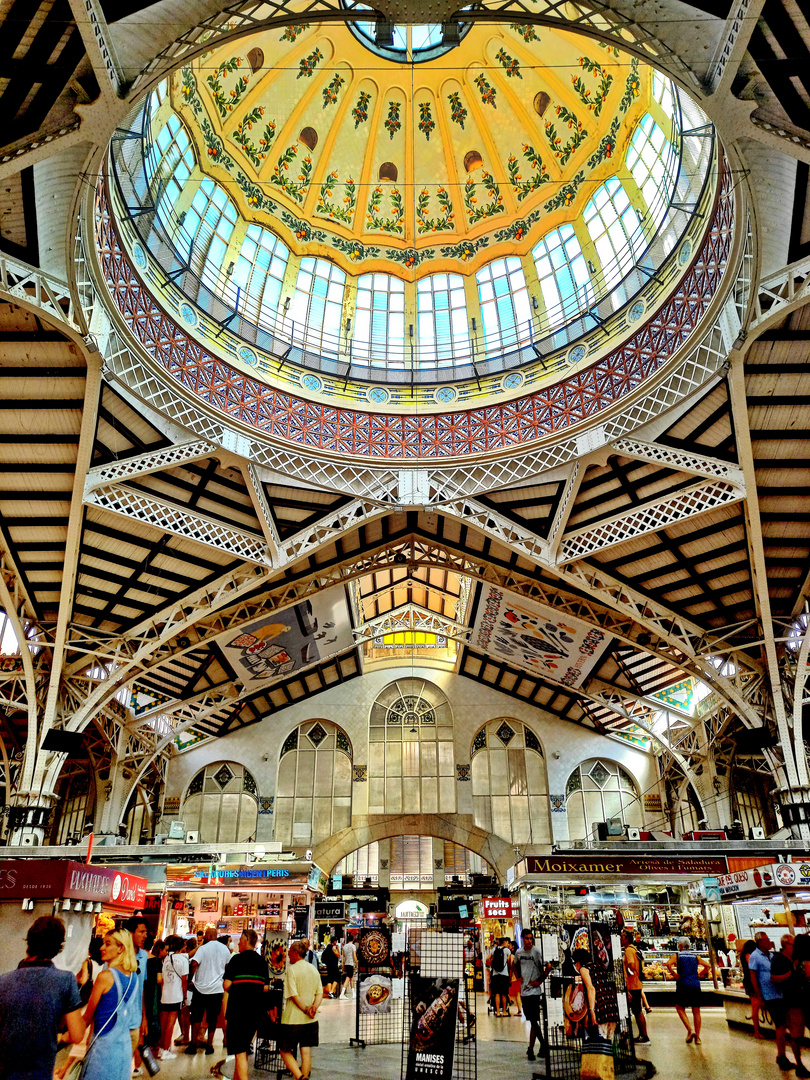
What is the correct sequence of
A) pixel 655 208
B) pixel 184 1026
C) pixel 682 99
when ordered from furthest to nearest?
1. pixel 655 208
2. pixel 682 99
3. pixel 184 1026

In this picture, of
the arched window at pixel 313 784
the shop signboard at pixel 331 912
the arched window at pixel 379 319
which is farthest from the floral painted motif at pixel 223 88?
the arched window at pixel 313 784

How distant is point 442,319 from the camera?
23.7 metres

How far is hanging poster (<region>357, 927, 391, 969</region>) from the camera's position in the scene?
11695 millimetres

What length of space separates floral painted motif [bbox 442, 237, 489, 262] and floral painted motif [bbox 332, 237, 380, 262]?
231cm

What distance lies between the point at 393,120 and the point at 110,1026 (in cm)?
2568

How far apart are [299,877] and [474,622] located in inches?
429

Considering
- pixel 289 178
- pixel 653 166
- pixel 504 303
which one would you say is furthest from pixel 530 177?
pixel 289 178

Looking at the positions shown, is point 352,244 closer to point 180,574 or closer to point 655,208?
point 655,208

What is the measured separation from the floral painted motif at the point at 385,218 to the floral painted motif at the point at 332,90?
9.41 feet

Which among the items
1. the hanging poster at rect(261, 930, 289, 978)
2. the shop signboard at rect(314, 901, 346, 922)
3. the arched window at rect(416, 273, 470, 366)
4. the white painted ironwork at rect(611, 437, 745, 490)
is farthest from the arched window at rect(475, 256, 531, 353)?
the shop signboard at rect(314, 901, 346, 922)

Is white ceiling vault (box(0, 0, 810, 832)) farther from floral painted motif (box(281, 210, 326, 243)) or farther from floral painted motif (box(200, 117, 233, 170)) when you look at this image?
floral painted motif (box(281, 210, 326, 243))

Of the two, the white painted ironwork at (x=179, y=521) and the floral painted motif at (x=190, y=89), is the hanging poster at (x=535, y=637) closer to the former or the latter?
the white painted ironwork at (x=179, y=521)

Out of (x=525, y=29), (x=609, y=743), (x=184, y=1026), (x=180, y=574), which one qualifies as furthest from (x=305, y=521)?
(x=609, y=743)

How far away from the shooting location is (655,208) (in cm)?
1856
